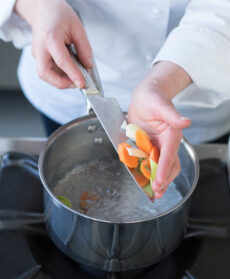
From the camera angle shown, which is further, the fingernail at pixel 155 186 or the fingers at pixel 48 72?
the fingers at pixel 48 72

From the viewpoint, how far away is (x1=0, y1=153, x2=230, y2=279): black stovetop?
529mm

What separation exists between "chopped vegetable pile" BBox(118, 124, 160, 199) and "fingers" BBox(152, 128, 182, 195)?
3 centimetres

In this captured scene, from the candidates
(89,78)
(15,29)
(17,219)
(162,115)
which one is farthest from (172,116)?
(15,29)

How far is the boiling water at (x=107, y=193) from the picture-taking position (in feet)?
1.88

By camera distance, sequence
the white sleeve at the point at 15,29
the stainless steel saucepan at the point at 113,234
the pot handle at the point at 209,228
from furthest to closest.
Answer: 1. the white sleeve at the point at 15,29
2. the pot handle at the point at 209,228
3. the stainless steel saucepan at the point at 113,234

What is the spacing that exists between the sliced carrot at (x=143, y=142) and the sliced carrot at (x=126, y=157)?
20 millimetres

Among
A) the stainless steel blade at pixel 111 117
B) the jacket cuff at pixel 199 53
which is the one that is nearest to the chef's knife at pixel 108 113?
the stainless steel blade at pixel 111 117

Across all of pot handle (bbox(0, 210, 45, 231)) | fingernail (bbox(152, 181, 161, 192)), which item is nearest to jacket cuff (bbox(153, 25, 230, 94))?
fingernail (bbox(152, 181, 161, 192))

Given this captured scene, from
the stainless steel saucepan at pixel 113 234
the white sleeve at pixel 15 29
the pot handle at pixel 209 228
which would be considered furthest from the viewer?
the white sleeve at pixel 15 29

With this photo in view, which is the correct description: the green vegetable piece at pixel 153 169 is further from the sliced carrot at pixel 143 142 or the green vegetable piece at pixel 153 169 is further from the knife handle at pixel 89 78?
the knife handle at pixel 89 78

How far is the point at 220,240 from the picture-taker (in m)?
0.57

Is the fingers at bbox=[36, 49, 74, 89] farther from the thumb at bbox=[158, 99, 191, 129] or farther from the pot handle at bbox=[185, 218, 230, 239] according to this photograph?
the pot handle at bbox=[185, 218, 230, 239]

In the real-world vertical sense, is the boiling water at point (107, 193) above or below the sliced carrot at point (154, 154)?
below

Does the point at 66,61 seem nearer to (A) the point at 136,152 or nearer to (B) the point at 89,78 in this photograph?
(B) the point at 89,78
